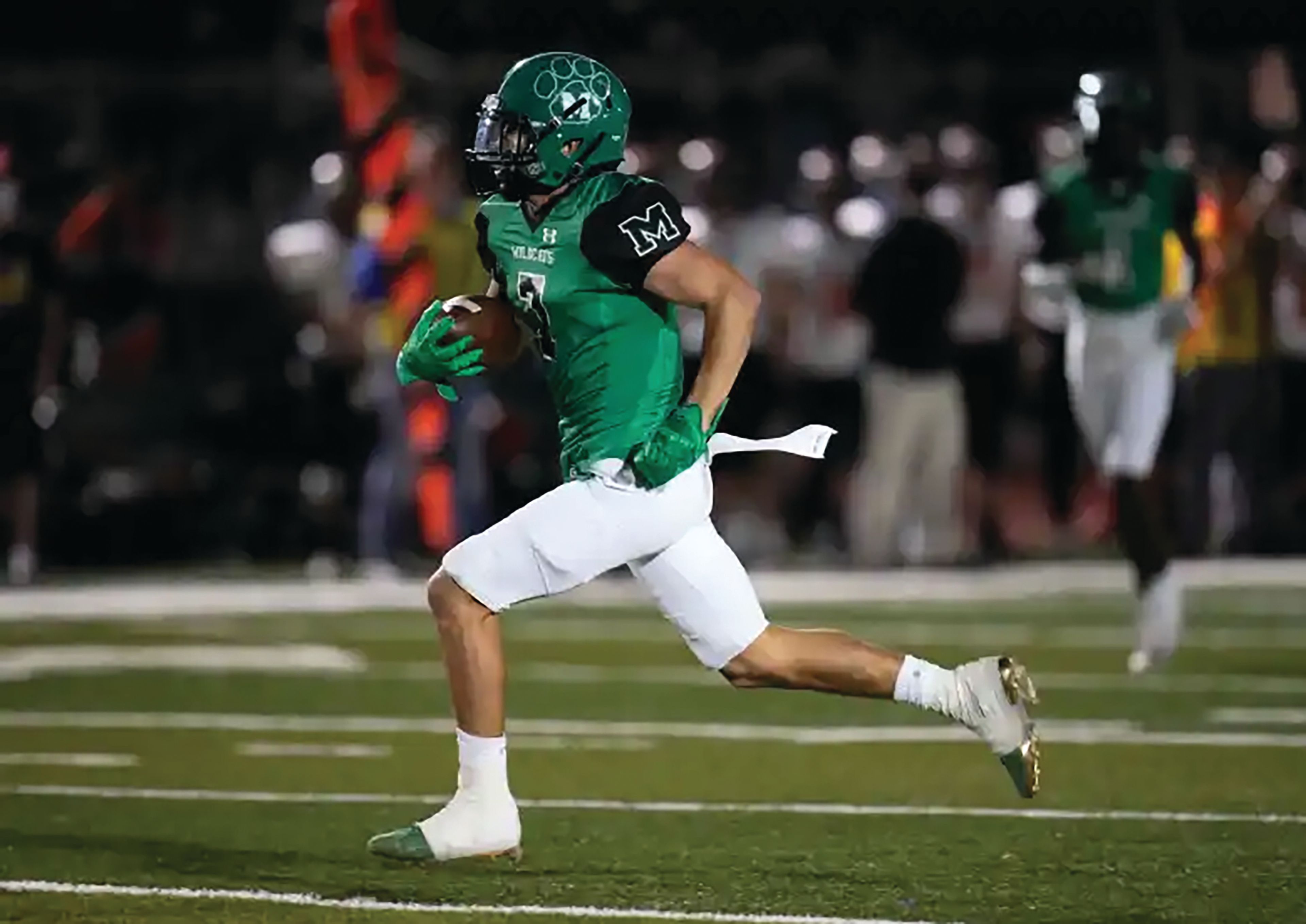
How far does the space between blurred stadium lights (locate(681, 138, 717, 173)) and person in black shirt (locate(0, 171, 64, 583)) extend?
132 inches

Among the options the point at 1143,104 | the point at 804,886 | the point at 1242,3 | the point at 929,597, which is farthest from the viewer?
the point at 1242,3

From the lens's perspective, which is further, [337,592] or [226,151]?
[226,151]

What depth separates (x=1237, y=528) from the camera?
1416 centimetres

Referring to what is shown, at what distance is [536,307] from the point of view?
18.9 ft

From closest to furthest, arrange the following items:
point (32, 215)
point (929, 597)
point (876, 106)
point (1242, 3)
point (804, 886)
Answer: point (804, 886), point (929, 597), point (32, 215), point (876, 106), point (1242, 3)

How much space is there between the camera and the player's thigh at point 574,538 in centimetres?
562

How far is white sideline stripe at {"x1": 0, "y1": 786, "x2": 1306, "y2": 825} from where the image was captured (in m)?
6.49

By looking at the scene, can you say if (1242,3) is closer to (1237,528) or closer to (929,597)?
(1237,528)

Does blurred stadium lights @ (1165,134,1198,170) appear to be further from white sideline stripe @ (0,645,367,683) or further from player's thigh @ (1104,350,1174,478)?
white sideline stripe @ (0,645,367,683)

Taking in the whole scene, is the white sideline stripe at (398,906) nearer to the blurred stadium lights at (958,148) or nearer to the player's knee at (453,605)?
the player's knee at (453,605)

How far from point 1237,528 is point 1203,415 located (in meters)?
0.61

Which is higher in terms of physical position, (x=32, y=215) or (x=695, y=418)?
(x=32, y=215)

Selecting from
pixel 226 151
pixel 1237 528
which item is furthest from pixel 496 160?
pixel 226 151

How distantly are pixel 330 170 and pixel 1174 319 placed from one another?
5.83 meters
